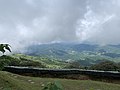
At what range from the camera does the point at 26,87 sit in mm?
18922

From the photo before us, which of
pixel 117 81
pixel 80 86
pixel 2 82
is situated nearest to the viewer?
pixel 2 82

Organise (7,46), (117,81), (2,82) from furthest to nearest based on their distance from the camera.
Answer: (117,81) → (2,82) → (7,46)

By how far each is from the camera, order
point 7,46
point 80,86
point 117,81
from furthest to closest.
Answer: point 117,81 < point 80,86 < point 7,46

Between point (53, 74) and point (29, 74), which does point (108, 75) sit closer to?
point (53, 74)

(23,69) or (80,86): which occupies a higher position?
(23,69)

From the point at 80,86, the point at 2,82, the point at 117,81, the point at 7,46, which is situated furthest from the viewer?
the point at 117,81

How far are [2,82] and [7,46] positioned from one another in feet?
43.0

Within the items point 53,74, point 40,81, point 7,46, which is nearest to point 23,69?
point 53,74

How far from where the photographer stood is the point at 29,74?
81.4 feet

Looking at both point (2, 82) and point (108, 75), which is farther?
point (108, 75)

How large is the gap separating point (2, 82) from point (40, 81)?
3.40 m

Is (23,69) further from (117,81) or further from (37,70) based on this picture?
(117,81)

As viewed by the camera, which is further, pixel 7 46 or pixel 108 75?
pixel 108 75

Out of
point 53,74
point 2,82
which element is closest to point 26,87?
point 2,82
